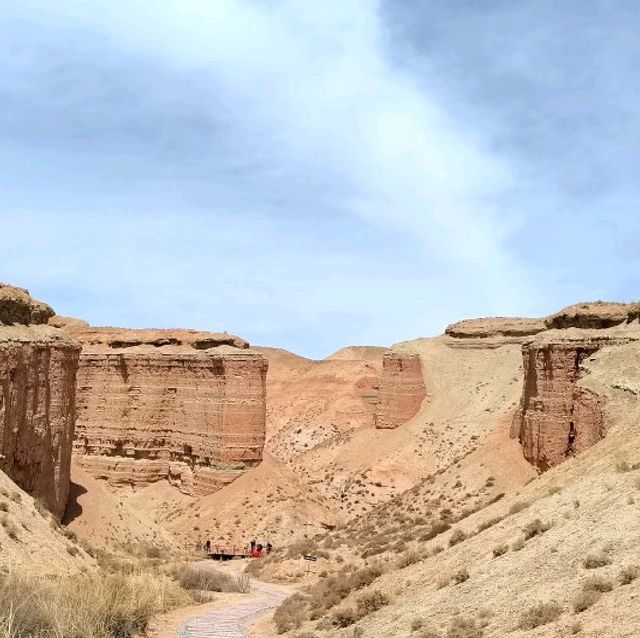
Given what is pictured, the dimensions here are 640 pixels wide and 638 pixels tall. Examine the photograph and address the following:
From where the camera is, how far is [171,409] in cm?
4522

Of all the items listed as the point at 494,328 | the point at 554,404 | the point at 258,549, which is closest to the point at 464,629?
the point at 554,404

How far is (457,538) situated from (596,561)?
7.80 m

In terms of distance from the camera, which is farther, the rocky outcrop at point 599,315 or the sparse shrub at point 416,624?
the rocky outcrop at point 599,315

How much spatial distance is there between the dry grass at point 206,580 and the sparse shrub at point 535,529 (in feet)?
44.7

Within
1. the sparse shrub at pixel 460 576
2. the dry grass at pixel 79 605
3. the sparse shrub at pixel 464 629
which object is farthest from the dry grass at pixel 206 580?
the sparse shrub at pixel 464 629

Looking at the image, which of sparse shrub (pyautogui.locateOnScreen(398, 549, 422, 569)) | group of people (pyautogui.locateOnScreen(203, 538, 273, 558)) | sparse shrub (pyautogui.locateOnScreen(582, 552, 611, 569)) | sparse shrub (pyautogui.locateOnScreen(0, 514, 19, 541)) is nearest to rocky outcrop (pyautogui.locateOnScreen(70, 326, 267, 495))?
group of people (pyautogui.locateOnScreen(203, 538, 273, 558))

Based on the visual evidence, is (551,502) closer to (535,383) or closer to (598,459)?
(598,459)

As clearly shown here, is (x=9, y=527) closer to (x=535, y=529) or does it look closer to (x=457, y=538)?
(x=457, y=538)

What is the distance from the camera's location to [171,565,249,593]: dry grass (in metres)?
26.9

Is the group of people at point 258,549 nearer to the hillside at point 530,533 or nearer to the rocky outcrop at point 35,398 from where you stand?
the hillside at point 530,533

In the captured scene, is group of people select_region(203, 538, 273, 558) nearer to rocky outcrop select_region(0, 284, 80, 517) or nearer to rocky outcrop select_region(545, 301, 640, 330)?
rocky outcrop select_region(0, 284, 80, 517)

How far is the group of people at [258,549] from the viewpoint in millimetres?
36406

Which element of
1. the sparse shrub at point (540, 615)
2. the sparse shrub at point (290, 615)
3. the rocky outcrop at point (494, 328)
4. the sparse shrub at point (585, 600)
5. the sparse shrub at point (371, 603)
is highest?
the rocky outcrop at point (494, 328)

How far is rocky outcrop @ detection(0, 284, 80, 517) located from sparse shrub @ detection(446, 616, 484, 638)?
1698cm
